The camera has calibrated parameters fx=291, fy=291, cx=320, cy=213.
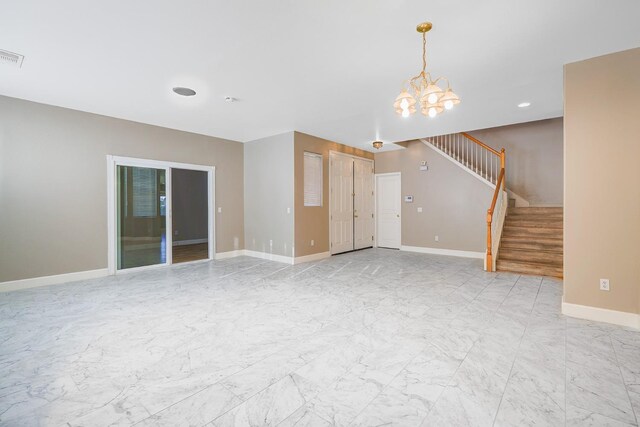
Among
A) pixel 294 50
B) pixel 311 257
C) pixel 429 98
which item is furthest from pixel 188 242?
pixel 429 98

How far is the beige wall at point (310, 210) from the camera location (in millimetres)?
6402

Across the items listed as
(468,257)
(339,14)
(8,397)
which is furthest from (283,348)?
(468,257)

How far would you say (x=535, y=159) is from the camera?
718cm

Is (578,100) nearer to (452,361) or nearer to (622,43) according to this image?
(622,43)

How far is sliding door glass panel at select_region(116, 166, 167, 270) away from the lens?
548cm

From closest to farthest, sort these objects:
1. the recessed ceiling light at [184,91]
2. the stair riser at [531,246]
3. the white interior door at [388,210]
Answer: the recessed ceiling light at [184,91]
the stair riser at [531,246]
the white interior door at [388,210]

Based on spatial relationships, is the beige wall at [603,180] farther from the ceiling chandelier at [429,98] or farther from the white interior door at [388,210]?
the white interior door at [388,210]

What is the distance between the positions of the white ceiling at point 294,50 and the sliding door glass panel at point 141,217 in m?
1.30

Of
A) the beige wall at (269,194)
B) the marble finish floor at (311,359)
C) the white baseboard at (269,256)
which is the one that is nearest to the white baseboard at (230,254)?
the white baseboard at (269,256)

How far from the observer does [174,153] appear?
6168mm

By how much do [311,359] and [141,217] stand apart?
4.93 m

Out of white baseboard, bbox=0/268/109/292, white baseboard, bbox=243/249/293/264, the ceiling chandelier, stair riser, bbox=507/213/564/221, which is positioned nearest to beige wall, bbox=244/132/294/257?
white baseboard, bbox=243/249/293/264

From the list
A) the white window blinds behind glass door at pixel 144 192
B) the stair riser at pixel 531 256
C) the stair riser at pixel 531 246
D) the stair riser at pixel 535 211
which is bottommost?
the stair riser at pixel 531 256

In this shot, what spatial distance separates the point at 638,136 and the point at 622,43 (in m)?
0.95
